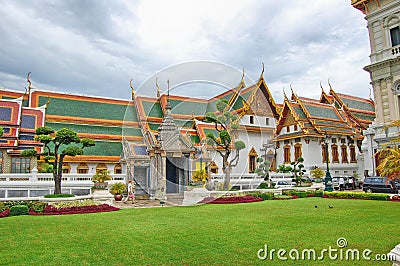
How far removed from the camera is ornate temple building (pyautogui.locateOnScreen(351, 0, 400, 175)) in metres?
21.8

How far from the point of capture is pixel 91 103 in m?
31.8

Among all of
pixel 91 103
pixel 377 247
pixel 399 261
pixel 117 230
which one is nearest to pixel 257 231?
pixel 377 247

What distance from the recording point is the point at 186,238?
22.9ft

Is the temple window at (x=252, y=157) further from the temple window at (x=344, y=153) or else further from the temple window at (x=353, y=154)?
the temple window at (x=353, y=154)

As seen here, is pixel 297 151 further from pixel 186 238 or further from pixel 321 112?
pixel 186 238

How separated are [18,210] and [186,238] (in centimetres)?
796

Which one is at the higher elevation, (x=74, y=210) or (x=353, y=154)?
(x=353, y=154)

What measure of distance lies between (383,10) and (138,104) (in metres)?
22.0

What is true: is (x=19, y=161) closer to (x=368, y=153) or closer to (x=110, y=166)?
(x=110, y=166)

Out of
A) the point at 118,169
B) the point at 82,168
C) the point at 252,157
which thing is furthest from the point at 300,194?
the point at 82,168

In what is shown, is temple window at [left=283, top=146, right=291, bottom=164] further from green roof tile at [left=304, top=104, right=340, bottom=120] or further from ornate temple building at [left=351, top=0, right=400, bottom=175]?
ornate temple building at [left=351, top=0, right=400, bottom=175]

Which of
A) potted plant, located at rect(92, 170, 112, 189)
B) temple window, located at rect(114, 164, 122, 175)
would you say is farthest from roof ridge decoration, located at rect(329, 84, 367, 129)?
potted plant, located at rect(92, 170, 112, 189)

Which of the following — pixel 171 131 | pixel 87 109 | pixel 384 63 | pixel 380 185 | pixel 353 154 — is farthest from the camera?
pixel 353 154

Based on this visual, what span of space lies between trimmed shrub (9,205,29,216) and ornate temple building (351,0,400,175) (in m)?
21.2
